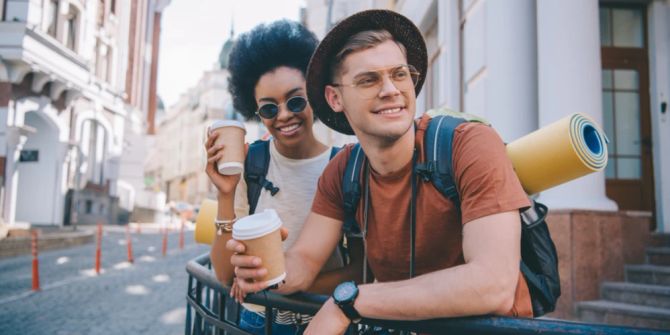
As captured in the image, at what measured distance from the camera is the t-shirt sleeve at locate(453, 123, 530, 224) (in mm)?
1384

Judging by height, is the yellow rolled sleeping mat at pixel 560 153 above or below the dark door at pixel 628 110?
below

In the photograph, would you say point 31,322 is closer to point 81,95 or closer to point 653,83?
point 653,83

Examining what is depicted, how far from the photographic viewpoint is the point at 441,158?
155 centimetres

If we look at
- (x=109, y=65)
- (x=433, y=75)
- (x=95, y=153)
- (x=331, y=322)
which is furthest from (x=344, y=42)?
(x=109, y=65)

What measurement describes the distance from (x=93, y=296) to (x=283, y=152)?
6.66 meters

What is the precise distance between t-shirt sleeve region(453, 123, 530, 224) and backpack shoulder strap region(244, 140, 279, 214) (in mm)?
903

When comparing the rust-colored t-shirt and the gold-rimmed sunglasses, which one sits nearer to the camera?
the rust-colored t-shirt

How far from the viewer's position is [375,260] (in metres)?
1.76

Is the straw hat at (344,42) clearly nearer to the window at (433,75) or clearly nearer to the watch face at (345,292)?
the watch face at (345,292)

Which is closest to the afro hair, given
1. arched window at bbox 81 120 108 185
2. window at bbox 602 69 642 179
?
window at bbox 602 69 642 179

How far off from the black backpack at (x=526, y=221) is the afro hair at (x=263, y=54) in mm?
882

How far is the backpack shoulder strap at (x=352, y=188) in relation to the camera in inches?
70.4

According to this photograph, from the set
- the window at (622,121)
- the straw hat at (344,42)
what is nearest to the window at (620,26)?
the window at (622,121)

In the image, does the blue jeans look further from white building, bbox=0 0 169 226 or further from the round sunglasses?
white building, bbox=0 0 169 226
